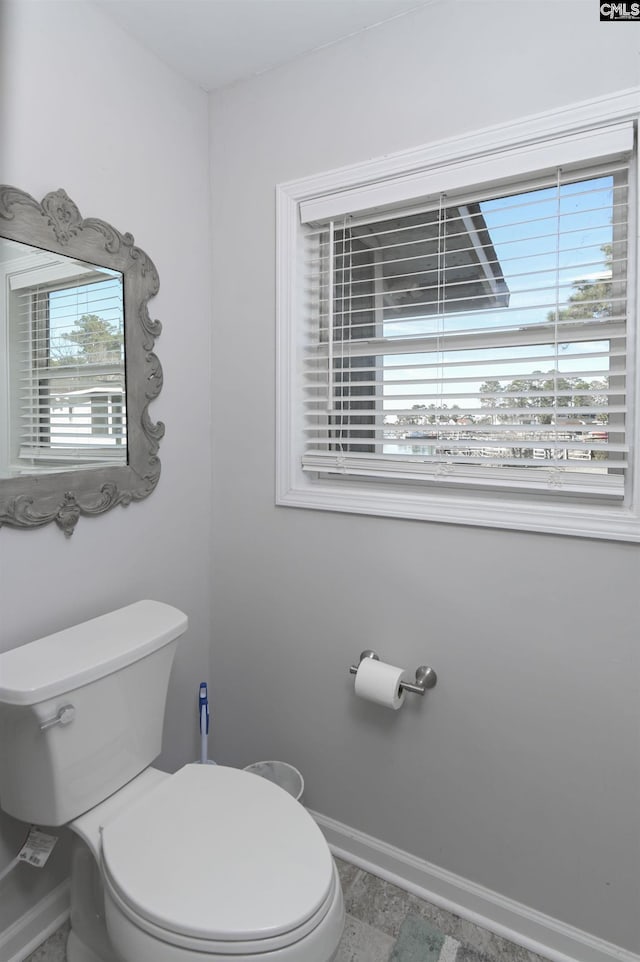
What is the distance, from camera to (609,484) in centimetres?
122

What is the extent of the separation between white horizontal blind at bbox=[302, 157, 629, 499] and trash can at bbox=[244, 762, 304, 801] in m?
0.98

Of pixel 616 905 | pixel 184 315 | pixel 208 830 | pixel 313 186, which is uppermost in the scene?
pixel 313 186

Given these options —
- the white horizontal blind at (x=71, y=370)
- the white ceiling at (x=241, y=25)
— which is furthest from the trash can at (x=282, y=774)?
the white ceiling at (x=241, y=25)

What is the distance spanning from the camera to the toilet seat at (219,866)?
0.88m

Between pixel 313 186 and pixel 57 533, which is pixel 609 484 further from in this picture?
pixel 57 533

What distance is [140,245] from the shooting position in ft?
4.96

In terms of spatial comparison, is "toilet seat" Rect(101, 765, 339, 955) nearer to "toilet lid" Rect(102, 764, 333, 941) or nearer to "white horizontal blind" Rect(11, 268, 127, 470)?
"toilet lid" Rect(102, 764, 333, 941)

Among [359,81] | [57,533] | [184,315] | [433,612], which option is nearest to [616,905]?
[433,612]

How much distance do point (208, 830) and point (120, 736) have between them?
323 mm

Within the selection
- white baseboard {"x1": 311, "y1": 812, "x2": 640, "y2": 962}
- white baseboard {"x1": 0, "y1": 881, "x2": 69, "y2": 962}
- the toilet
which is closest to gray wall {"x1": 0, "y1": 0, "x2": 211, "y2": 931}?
white baseboard {"x1": 0, "y1": 881, "x2": 69, "y2": 962}

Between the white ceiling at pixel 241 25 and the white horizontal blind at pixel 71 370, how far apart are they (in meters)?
0.69

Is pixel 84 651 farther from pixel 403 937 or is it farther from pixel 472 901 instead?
pixel 472 901

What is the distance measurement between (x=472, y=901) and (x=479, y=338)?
5.00ft

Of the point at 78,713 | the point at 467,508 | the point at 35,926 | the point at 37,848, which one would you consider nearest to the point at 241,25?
the point at 467,508
